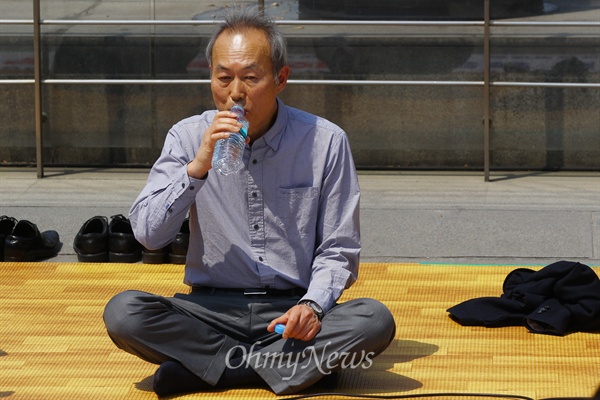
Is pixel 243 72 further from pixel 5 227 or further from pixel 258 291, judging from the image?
pixel 5 227

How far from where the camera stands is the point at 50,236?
5488mm

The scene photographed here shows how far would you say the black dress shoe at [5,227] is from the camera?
5.35 metres

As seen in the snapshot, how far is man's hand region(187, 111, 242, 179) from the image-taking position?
3.25 m

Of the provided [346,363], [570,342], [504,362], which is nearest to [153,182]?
[346,363]

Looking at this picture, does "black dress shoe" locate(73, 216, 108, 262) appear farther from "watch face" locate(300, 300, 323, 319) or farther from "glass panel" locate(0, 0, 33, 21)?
"glass panel" locate(0, 0, 33, 21)

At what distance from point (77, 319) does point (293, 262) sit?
1.14 meters

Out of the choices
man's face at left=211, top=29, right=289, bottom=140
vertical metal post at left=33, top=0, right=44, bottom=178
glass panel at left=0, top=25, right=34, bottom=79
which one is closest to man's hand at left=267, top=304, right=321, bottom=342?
man's face at left=211, top=29, right=289, bottom=140

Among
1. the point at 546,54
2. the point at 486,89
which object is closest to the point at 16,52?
the point at 486,89

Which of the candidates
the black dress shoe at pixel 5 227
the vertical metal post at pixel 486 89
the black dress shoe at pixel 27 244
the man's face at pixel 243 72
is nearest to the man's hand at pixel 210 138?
the man's face at pixel 243 72

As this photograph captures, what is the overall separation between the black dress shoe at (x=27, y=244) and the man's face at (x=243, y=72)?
7.06ft

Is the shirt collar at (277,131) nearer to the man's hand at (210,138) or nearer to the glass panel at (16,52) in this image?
the man's hand at (210,138)

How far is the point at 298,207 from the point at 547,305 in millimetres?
1142

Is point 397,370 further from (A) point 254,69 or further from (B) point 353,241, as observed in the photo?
(A) point 254,69

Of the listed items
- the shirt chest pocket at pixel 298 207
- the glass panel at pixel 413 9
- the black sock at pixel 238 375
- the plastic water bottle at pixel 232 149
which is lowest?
the black sock at pixel 238 375
